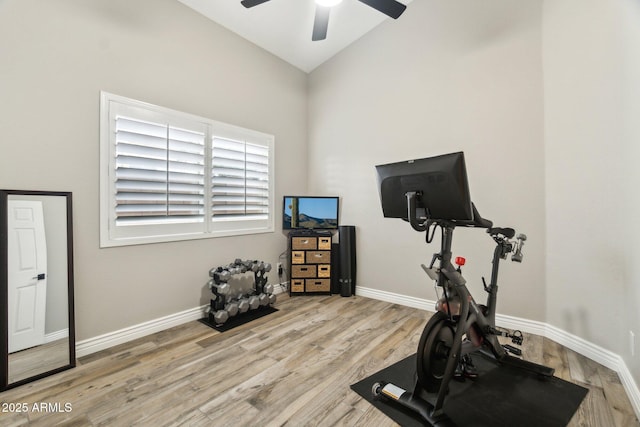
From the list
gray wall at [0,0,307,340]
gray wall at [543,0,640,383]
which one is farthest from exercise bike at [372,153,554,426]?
gray wall at [0,0,307,340]

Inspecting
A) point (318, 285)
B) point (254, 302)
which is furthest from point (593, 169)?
point (254, 302)

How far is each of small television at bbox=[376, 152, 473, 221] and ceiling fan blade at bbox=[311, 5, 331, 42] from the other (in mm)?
1620

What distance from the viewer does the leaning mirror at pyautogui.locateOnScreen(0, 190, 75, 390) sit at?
1857 millimetres

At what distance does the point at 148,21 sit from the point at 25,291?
2.47 m

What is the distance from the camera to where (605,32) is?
6.70 ft

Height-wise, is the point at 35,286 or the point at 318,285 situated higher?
the point at 35,286

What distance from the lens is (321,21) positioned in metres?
2.50

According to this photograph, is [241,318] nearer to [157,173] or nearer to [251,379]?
[251,379]

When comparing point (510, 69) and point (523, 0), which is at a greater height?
point (523, 0)

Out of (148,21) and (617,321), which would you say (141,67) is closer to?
(148,21)

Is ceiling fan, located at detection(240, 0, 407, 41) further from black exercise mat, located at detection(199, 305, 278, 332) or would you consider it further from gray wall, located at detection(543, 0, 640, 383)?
black exercise mat, located at detection(199, 305, 278, 332)

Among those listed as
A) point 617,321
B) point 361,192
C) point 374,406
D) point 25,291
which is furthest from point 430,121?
point 25,291

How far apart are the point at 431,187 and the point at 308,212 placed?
250 cm

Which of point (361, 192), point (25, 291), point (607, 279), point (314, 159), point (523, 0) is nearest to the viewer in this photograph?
point (25, 291)
